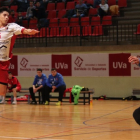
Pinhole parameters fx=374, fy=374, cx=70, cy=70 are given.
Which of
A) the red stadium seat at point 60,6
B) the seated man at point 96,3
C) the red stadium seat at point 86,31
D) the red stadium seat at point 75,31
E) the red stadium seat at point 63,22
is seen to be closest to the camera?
the red stadium seat at point 86,31

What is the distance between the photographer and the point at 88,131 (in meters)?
8.47

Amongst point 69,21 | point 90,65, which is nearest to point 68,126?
point 90,65

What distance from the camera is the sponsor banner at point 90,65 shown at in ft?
58.9

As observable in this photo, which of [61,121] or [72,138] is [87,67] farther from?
[72,138]

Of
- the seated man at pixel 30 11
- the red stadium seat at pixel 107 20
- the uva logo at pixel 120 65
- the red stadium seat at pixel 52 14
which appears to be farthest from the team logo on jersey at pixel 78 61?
the seated man at pixel 30 11

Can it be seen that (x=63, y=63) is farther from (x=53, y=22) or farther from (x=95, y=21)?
(x=95, y=21)

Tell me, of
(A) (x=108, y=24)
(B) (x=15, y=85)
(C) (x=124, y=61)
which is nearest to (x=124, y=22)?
(A) (x=108, y=24)

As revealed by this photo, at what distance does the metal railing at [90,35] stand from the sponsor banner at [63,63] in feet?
2.40

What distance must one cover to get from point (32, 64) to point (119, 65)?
4.60 m

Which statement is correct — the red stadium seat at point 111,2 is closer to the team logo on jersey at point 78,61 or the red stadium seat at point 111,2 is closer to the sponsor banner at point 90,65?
the sponsor banner at point 90,65

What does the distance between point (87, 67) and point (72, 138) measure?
10.8 m

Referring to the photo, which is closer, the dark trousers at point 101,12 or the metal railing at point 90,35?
the metal railing at point 90,35

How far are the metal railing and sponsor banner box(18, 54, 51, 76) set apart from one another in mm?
753

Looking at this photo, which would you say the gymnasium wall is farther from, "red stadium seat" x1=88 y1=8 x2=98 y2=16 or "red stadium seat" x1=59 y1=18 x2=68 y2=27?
"red stadium seat" x1=88 y1=8 x2=98 y2=16
